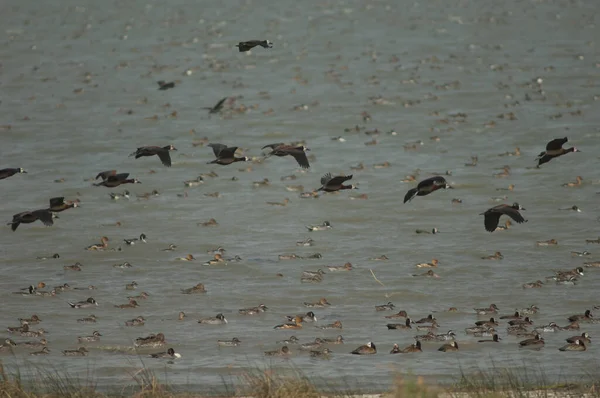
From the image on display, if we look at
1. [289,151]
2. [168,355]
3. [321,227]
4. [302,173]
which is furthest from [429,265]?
[302,173]

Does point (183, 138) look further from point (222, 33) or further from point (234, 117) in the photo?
point (222, 33)

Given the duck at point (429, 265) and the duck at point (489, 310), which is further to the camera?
the duck at point (429, 265)

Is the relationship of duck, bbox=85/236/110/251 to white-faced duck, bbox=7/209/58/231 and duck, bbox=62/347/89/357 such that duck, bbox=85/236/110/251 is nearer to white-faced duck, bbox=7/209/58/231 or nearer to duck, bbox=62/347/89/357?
white-faced duck, bbox=7/209/58/231

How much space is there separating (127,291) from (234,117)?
566 inches

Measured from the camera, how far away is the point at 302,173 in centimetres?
2927

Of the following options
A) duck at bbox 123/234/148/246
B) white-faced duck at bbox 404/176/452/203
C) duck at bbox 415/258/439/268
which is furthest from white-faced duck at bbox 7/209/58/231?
duck at bbox 415/258/439/268

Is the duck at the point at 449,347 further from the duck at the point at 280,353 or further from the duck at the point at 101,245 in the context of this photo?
the duck at the point at 101,245

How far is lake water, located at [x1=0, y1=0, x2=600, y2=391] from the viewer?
18.9 meters

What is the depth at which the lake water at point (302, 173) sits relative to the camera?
1886 centimetres

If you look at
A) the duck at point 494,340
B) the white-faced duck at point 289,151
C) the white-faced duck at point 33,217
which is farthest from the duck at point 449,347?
the white-faced duck at point 33,217

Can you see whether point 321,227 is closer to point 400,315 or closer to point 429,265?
point 429,265

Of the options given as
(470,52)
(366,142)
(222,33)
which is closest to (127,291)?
(366,142)

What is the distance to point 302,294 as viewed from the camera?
2067 cm

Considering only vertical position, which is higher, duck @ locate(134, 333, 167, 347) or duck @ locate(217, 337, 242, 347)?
duck @ locate(134, 333, 167, 347)
